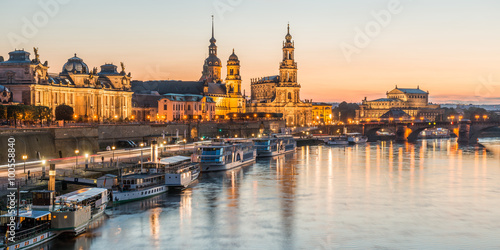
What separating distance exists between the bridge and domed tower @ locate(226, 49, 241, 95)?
82.2 ft

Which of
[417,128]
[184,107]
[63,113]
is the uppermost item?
[184,107]

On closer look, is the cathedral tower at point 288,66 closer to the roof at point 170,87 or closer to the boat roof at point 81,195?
the roof at point 170,87

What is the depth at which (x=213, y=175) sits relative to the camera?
5497 centimetres

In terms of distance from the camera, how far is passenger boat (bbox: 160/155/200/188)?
1708 inches

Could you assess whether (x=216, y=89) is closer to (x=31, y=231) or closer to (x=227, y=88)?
(x=227, y=88)

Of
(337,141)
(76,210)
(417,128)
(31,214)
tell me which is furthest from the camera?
(417,128)

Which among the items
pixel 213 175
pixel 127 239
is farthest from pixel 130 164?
pixel 127 239

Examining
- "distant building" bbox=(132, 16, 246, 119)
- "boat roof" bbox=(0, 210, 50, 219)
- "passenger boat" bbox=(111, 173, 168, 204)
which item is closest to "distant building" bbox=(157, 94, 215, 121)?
"distant building" bbox=(132, 16, 246, 119)

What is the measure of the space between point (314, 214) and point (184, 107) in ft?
257

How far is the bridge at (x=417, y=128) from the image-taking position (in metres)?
123

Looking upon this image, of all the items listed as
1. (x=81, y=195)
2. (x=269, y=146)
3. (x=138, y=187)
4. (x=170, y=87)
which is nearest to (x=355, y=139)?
(x=269, y=146)

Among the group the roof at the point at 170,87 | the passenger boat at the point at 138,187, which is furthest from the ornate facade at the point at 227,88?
the passenger boat at the point at 138,187

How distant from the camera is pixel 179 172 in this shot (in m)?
44.9

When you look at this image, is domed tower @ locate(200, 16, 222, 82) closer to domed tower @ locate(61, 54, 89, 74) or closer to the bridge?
the bridge
